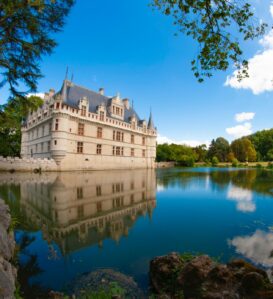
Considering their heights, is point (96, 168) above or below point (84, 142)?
below

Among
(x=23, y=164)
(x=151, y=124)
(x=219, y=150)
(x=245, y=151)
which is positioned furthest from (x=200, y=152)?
(x=23, y=164)

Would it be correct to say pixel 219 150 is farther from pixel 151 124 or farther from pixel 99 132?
pixel 99 132

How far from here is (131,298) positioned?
9.84 ft

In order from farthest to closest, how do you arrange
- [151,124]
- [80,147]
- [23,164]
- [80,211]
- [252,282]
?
1. [151,124]
2. [80,147]
3. [23,164]
4. [80,211]
5. [252,282]

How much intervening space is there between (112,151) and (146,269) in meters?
29.3

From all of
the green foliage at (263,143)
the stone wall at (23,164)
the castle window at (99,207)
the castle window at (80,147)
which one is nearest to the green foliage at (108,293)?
the castle window at (99,207)

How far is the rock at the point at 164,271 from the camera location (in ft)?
10.6

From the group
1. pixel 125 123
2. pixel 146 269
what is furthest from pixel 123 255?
pixel 125 123

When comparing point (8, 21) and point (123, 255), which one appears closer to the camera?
point (123, 255)

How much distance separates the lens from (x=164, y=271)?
335 cm

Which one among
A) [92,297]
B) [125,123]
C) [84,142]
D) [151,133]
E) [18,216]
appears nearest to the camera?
[92,297]

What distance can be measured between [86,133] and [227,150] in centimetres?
7240

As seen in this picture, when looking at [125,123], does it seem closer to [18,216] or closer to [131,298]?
[18,216]

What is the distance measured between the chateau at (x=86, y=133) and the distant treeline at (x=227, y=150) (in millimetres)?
23658
